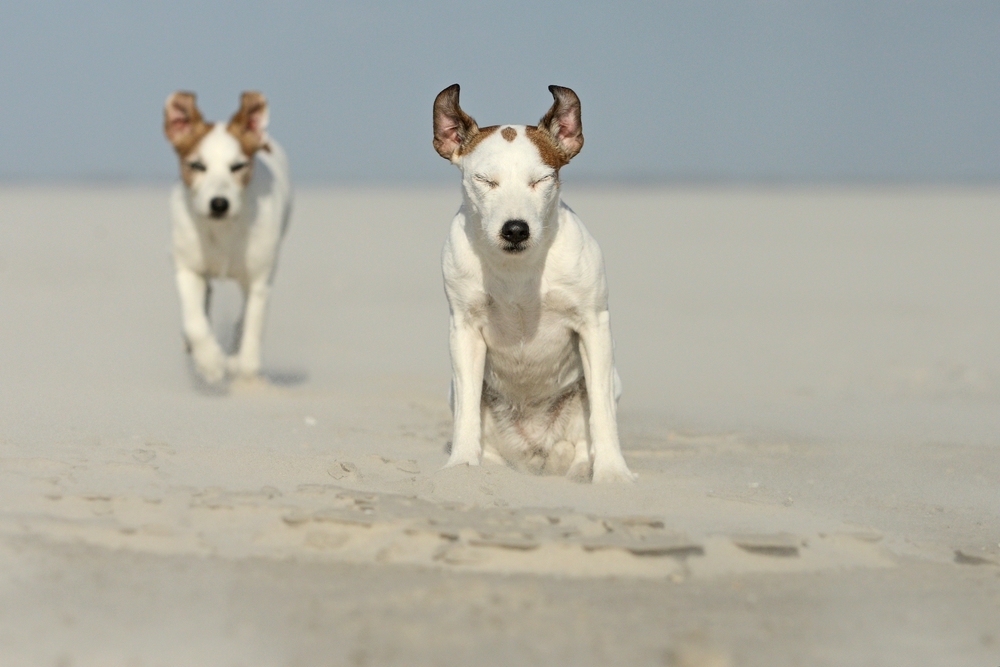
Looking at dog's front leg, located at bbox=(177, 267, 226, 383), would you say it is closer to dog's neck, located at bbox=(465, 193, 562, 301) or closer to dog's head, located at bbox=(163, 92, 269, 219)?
dog's head, located at bbox=(163, 92, 269, 219)

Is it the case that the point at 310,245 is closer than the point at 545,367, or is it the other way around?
the point at 545,367

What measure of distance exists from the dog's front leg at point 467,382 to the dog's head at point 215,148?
12.0ft

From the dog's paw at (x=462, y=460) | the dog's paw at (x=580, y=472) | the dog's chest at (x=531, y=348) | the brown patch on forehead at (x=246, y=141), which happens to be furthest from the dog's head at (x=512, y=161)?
the brown patch on forehead at (x=246, y=141)

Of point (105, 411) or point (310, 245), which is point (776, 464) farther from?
point (310, 245)

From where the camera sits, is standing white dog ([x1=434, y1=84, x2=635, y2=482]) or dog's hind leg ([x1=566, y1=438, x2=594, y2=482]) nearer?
standing white dog ([x1=434, y1=84, x2=635, y2=482])

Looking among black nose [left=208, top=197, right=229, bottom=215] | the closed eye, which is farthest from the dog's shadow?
the closed eye

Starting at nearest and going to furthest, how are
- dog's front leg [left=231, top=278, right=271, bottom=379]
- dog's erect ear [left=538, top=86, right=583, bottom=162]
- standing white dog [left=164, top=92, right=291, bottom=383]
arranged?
1. dog's erect ear [left=538, top=86, right=583, bottom=162]
2. standing white dog [left=164, top=92, right=291, bottom=383]
3. dog's front leg [left=231, top=278, right=271, bottom=379]

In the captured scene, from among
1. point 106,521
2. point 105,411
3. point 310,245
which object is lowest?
point 310,245

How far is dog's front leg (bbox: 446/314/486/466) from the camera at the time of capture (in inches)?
264

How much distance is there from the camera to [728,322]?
17.6 metres

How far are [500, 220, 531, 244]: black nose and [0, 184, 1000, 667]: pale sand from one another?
1165 millimetres

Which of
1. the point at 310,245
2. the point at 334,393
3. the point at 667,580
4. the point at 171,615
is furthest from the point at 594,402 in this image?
the point at 310,245

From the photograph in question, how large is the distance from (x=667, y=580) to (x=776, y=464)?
10.8 feet

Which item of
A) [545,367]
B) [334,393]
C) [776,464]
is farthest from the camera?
[334,393]
